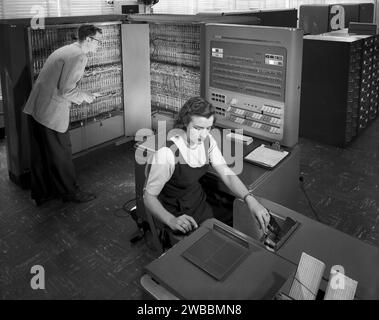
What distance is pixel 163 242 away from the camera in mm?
1994

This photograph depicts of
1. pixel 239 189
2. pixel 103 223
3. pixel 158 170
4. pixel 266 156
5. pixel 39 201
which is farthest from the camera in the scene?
pixel 39 201

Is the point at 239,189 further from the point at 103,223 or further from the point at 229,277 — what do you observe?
the point at 103,223

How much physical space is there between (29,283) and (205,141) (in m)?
1.34

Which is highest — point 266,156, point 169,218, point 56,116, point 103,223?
point 56,116

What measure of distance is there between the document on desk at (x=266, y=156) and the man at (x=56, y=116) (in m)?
1.48

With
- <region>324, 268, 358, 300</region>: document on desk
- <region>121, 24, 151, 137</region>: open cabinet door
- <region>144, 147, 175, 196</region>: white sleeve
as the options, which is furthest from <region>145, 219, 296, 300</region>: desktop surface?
<region>121, 24, 151, 137</region>: open cabinet door

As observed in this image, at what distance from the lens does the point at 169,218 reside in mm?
1819

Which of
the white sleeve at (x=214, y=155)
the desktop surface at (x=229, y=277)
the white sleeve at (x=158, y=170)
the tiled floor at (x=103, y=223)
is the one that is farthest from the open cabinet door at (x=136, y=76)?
the desktop surface at (x=229, y=277)

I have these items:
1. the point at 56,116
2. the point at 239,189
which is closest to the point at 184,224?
the point at 239,189

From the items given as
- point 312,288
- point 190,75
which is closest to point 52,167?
point 190,75

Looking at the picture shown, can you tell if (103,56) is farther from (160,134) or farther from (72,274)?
(72,274)

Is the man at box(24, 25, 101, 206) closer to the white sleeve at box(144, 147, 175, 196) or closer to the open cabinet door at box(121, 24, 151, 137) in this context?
the open cabinet door at box(121, 24, 151, 137)

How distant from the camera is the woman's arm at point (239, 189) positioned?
5.67ft

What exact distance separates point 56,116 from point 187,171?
149 centimetres
